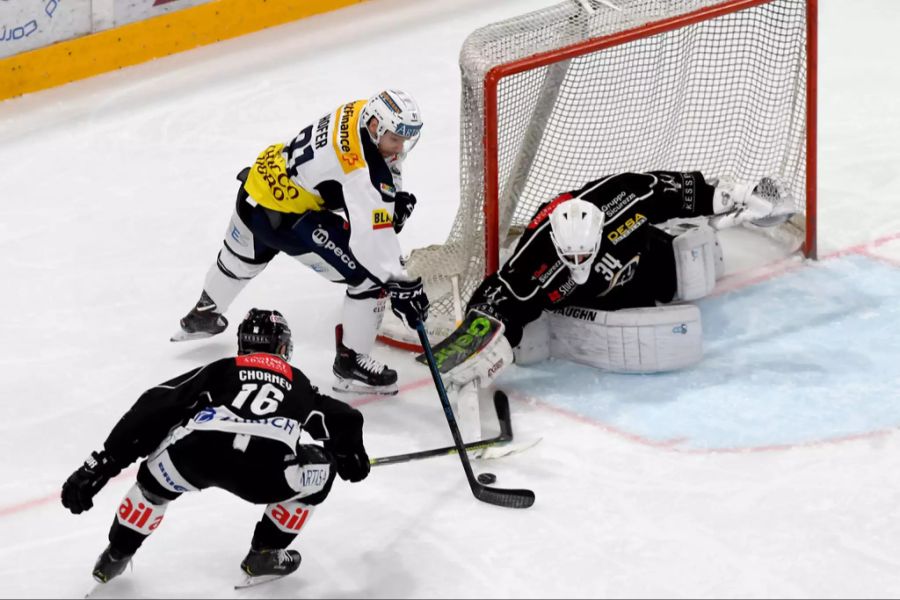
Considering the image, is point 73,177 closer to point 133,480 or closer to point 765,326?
point 133,480

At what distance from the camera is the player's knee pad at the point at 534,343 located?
527 centimetres

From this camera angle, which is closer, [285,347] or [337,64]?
[285,347]

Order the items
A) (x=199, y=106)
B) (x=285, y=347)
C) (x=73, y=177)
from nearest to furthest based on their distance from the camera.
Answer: (x=285, y=347), (x=73, y=177), (x=199, y=106)

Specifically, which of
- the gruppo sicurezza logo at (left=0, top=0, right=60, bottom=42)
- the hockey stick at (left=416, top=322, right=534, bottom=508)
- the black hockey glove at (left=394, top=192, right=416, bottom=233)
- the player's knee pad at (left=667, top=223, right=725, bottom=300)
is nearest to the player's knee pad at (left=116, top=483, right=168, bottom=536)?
the hockey stick at (left=416, top=322, right=534, bottom=508)

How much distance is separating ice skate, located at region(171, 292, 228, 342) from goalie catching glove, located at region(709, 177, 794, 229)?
65.8 inches

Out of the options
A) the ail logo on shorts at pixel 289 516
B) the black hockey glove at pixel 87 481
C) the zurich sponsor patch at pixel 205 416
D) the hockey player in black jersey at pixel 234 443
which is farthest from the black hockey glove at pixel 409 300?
the black hockey glove at pixel 87 481

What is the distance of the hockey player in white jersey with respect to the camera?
4.84 m

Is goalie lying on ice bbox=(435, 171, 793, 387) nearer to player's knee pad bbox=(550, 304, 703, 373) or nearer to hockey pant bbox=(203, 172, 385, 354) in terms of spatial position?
player's knee pad bbox=(550, 304, 703, 373)

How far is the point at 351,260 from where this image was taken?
5055 mm

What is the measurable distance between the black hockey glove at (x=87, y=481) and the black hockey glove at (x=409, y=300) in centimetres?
121

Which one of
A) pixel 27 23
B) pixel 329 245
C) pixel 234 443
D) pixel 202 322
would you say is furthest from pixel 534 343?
pixel 27 23

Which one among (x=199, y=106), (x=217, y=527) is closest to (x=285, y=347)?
(x=217, y=527)

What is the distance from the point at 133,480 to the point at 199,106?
10.3 ft

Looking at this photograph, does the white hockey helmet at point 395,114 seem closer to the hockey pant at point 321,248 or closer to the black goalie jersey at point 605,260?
the hockey pant at point 321,248
